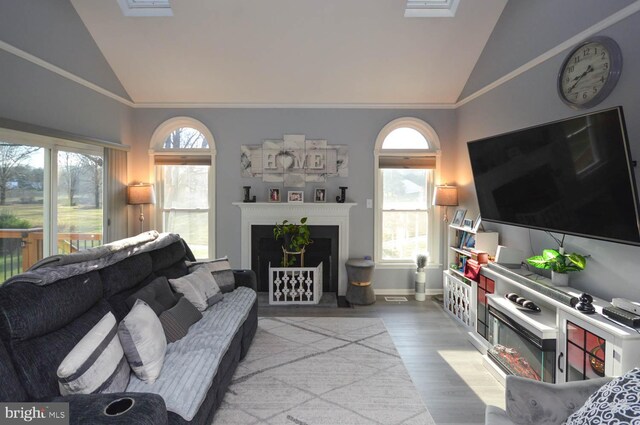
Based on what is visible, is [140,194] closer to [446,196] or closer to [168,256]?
[168,256]

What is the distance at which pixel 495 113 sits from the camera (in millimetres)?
3803

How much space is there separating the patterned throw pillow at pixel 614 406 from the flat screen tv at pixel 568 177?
3.05ft

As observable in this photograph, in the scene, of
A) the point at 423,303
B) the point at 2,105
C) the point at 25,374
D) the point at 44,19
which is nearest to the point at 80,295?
the point at 25,374

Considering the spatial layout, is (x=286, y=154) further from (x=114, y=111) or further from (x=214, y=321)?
(x=214, y=321)

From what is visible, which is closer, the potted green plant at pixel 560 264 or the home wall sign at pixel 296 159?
the potted green plant at pixel 560 264

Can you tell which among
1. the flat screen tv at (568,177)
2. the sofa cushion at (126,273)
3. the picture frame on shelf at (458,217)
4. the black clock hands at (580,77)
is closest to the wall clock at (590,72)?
the black clock hands at (580,77)

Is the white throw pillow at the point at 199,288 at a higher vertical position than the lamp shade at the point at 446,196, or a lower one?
lower

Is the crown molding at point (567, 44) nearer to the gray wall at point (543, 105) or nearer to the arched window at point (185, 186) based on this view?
the gray wall at point (543, 105)

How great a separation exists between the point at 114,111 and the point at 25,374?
3.89 m

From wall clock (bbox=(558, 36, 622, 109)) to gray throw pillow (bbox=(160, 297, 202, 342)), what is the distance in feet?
10.6

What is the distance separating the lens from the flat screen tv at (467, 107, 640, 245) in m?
1.89

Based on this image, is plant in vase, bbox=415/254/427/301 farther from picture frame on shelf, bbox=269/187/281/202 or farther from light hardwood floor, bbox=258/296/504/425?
picture frame on shelf, bbox=269/187/281/202

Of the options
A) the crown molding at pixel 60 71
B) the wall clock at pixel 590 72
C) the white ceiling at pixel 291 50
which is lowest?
the wall clock at pixel 590 72

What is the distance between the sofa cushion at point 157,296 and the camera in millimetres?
2338
